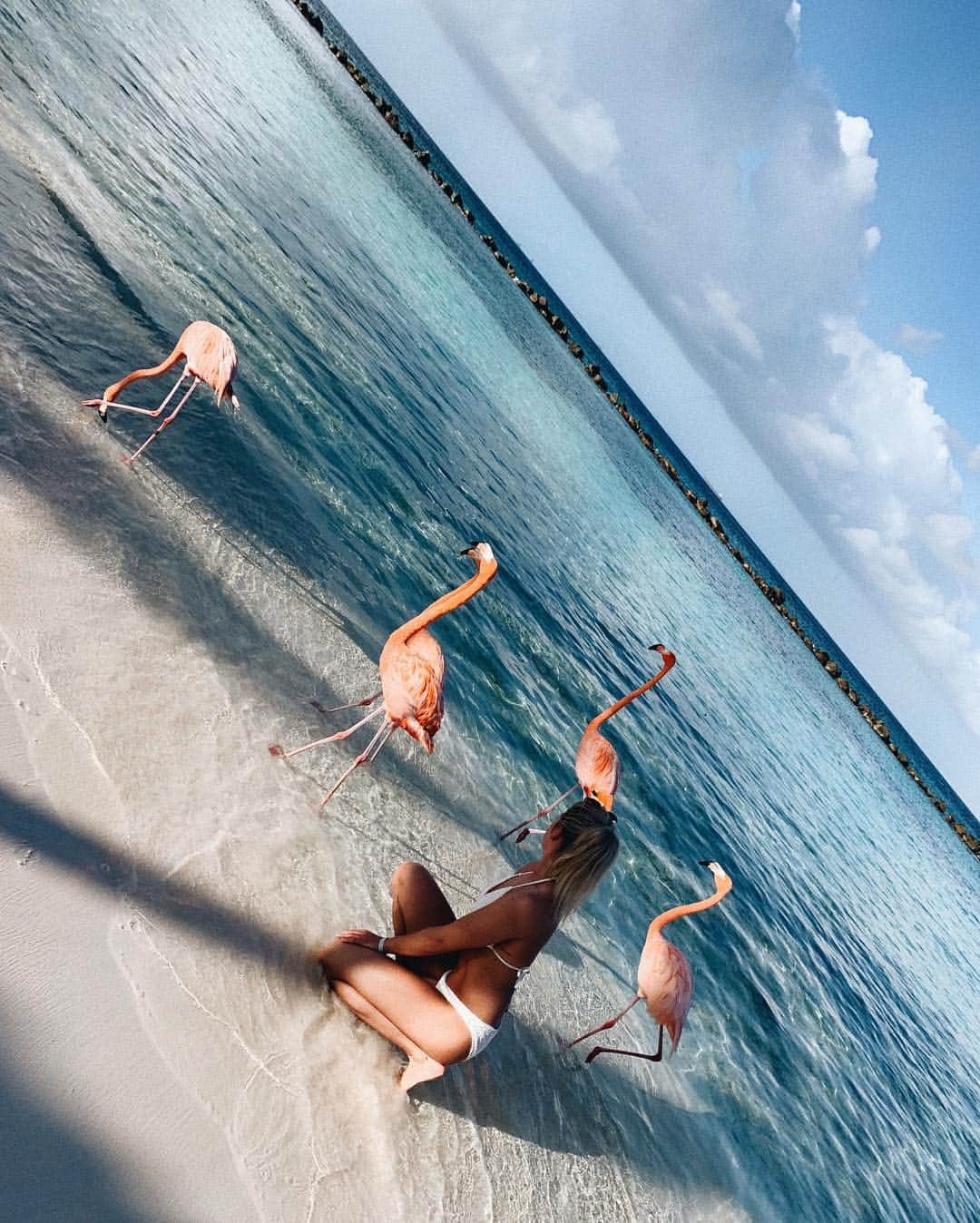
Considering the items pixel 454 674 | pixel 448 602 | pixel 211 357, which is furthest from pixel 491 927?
pixel 454 674

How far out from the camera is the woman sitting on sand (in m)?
4.16

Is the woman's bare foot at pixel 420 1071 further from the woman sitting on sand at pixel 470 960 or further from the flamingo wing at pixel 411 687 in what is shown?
the flamingo wing at pixel 411 687

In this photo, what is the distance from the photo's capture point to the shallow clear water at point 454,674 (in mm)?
5441

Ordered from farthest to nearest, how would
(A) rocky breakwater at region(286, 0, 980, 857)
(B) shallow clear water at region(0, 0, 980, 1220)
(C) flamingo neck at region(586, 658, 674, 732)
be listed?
(A) rocky breakwater at region(286, 0, 980, 857) → (C) flamingo neck at region(586, 658, 674, 732) → (B) shallow clear water at region(0, 0, 980, 1220)

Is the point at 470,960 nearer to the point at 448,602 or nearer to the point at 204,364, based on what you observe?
the point at 448,602

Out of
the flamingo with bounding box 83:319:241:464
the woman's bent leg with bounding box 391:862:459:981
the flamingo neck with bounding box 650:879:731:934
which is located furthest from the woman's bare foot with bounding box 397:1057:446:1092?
the flamingo with bounding box 83:319:241:464

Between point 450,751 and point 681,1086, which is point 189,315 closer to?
point 450,751

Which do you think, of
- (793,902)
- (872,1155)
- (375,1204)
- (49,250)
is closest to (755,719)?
(793,902)

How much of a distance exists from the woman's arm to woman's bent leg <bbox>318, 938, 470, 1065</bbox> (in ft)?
0.63

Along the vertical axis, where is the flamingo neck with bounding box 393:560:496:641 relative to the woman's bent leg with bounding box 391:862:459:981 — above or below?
above

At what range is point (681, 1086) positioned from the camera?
7.05 meters

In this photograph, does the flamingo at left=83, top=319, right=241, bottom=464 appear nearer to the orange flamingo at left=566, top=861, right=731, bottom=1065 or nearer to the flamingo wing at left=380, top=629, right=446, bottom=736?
the flamingo wing at left=380, top=629, right=446, bottom=736

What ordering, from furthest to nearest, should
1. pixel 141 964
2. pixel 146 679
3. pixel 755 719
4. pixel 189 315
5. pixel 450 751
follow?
pixel 755 719, pixel 189 315, pixel 450 751, pixel 146 679, pixel 141 964

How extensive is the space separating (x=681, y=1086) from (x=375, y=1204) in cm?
404
